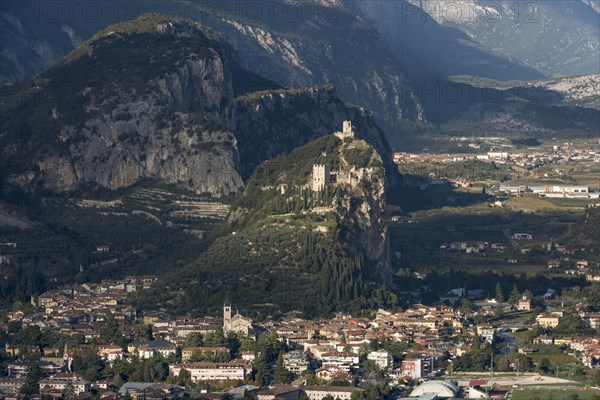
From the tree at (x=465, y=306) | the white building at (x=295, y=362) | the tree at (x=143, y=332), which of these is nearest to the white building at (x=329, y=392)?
the white building at (x=295, y=362)

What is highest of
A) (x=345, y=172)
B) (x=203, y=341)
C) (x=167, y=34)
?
(x=167, y=34)

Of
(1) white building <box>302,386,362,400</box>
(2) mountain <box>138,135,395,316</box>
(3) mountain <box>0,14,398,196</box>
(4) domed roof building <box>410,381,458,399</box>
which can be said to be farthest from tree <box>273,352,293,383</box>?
(3) mountain <box>0,14,398,196</box>

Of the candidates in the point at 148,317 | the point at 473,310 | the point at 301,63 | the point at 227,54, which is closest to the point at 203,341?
the point at 148,317

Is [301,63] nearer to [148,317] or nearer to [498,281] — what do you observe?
[498,281]

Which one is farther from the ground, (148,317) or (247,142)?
(247,142)

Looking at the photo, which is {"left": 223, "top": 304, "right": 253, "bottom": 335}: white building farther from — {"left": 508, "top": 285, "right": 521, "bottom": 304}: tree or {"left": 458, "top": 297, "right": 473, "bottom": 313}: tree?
{"left": 508, "top": 285, "right": 521, "bottom": 304}: tree

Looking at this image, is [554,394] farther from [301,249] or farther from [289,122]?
[289,122]

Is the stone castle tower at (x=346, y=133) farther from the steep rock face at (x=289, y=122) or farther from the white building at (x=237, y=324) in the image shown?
the white building at (x=237, y=324)
